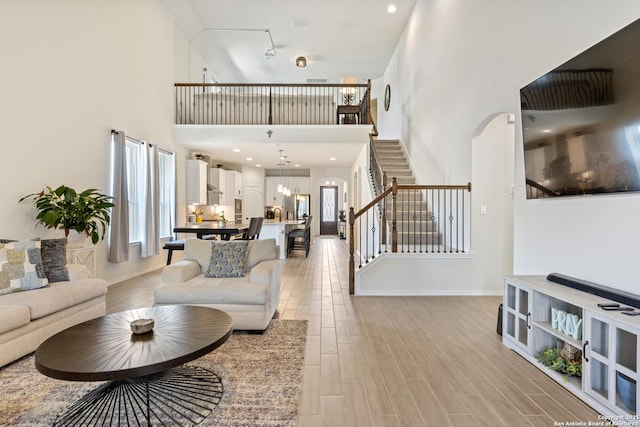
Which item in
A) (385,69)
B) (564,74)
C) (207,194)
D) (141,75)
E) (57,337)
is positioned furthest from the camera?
(385,69)

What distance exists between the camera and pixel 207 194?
30.9 ft

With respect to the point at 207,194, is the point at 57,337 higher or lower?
lower

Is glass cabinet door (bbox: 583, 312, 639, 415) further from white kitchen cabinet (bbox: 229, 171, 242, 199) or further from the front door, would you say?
the front door

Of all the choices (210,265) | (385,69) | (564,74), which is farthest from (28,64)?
(385,69)

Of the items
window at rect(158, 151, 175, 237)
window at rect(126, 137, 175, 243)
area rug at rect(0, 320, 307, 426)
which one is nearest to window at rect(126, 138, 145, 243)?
window at rect(126, 137, 175, 243)

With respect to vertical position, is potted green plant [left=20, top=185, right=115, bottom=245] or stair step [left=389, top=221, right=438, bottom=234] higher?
potted green plant [left=20, top=185, right=115, bottom=245]

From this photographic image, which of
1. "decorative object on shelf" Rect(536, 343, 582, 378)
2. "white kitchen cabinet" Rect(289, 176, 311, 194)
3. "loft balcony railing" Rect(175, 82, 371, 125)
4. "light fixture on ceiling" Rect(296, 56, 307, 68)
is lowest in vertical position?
"decorative object on shelf" Rect(536, 343, 582, 378)

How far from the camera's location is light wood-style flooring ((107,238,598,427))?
2043mm

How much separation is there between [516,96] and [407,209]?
3004 millimetres

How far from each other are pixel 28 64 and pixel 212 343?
13.4ft

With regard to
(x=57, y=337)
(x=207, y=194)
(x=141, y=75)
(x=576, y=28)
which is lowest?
(x=57, y=337)

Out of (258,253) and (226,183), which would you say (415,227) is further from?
(226,183)

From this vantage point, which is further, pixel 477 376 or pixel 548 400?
pixel 477 376

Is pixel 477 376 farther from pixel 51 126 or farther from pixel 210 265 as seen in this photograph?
pixel 51 126
